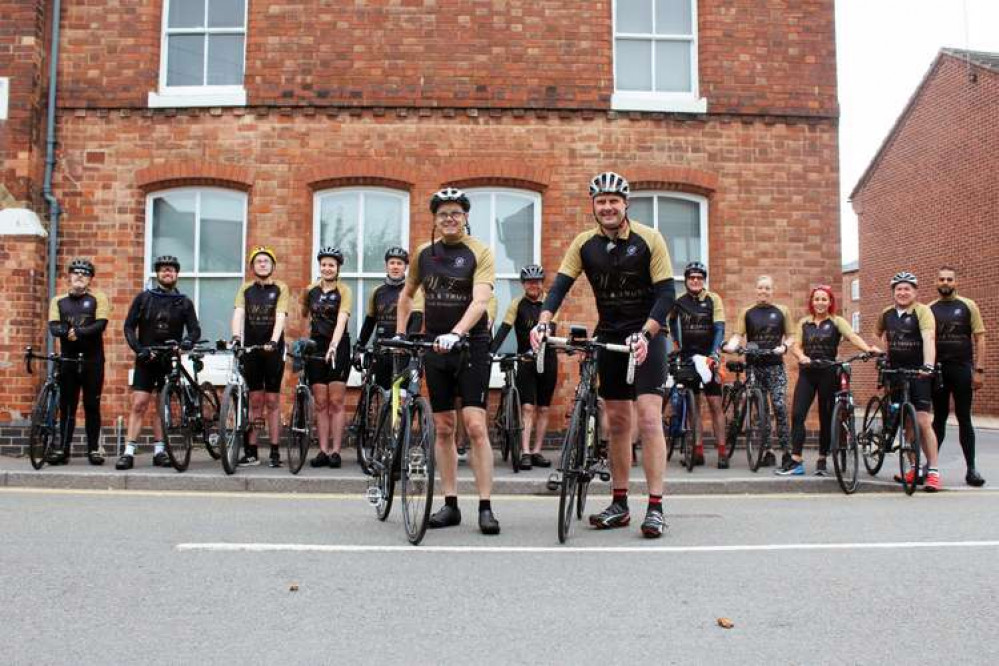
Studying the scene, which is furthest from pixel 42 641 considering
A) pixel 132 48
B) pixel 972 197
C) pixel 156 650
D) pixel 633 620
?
pixel 972 197

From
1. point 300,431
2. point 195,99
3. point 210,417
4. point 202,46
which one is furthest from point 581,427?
point 202,46

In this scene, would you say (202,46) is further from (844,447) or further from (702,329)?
(844,447)

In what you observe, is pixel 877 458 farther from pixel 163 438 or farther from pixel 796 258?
pixel 163 438

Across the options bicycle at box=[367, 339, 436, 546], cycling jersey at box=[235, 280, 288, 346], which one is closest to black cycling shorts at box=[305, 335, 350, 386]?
cycling jersey at box=[235, 280, 288, 346]

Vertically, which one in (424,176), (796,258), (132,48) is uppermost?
(132,48)

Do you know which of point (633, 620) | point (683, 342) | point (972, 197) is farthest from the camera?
point (972, 197)

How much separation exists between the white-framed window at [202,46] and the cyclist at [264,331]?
397cm

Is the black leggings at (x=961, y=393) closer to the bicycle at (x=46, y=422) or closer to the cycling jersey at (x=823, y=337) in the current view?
the cycling jersey at (x=823, y=337)

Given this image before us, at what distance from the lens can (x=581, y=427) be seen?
5.94 m

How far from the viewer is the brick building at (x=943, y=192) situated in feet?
82.6

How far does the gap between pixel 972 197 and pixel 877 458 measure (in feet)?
63.0

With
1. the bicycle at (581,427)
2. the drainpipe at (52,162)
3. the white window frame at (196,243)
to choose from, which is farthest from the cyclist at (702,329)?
the drainpipe at (52,162)

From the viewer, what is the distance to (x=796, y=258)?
1238 centimetres

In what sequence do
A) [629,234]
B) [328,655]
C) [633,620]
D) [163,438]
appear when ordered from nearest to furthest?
1. [328,655]
2. [633,620]
3. [629,234]
4. [163,438]
